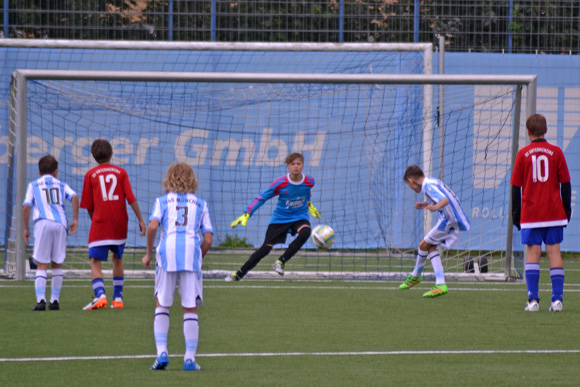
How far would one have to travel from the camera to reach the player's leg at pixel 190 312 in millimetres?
6199

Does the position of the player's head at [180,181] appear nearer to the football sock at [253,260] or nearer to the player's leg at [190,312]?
the player's leg at [190,312]

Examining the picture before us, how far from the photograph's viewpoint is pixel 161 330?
6.25 metres

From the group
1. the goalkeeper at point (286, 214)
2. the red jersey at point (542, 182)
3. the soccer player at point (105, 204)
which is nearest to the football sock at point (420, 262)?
the goalkeeper at point (286, 214)

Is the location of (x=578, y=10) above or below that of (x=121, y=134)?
above

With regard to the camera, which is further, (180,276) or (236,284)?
(236,284)

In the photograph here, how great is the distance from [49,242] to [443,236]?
13.8 ft

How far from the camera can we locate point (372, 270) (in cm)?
1426

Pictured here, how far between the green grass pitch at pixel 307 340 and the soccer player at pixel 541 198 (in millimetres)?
487

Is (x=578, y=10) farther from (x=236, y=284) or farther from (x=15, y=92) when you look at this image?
(x=15, y=92)

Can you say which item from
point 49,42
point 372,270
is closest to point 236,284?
point 372,270

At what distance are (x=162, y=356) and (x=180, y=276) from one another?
557mm

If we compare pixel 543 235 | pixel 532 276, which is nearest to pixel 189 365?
pixel 532 276

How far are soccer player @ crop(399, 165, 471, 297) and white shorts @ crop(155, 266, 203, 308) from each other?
482 centimetres

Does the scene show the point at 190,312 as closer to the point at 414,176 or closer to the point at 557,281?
the point at 557,281
